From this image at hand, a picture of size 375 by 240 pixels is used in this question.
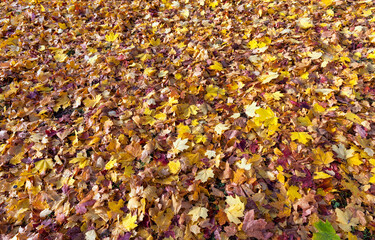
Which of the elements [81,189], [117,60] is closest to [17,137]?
[81,189]

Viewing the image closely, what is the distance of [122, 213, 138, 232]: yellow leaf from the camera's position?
1.69 m

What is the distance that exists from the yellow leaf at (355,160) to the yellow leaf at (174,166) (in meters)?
1.42

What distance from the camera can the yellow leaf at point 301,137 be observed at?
6.84ft

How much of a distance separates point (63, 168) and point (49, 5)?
10.3 feet

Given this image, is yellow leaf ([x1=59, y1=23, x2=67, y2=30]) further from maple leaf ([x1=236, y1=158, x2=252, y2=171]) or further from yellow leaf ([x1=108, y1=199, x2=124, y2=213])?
maple leaf ([x1=236, y1=158, x2=252, y2=171])

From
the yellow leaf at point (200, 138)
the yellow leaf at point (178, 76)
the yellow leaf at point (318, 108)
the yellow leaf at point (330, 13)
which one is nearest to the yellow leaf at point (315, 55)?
the yellow leaf at point (318, 108)

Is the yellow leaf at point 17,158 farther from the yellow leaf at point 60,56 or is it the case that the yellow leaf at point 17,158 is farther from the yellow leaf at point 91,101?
the yellow leaf at point 60,56

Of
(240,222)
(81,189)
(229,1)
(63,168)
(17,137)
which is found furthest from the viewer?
(229,1)

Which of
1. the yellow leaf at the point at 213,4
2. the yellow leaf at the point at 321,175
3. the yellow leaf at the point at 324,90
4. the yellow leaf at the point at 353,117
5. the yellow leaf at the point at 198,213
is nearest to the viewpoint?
the yellow leaf at the point at 198,213

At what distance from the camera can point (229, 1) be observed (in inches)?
145

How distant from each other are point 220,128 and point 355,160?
1.13 metres

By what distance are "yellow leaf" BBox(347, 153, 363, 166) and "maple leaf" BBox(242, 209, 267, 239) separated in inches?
37.7

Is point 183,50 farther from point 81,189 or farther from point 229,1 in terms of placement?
point 81,189

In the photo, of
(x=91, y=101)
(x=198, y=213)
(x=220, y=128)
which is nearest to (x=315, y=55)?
(x=220, y=128)
